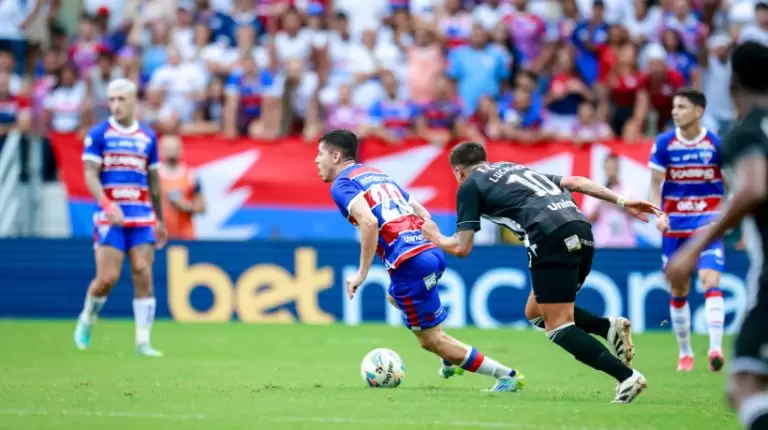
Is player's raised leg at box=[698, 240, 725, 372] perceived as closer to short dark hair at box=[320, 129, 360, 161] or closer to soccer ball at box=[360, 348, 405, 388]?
soccer ball at box=[360, 348, 405, 388]

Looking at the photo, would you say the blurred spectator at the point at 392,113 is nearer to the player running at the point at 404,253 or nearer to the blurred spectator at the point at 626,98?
the blurred spectator at the point at 626,98

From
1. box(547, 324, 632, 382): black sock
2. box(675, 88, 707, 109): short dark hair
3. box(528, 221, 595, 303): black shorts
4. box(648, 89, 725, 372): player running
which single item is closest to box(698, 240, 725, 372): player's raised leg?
box(648, 89, 725, 372): player running

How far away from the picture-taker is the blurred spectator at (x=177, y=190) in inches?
786

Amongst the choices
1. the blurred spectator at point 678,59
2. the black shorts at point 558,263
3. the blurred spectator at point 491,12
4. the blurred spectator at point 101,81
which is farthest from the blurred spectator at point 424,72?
the black shorts at point 558,263

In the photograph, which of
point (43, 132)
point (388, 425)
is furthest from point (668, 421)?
point (43, 132)

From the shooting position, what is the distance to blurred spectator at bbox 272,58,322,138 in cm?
2159

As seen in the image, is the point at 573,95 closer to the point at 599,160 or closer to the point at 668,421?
the point at 599,160

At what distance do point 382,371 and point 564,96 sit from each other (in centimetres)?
1172

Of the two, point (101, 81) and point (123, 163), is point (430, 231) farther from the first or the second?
point (101, 81)

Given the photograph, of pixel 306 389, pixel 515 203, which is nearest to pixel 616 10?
pixel 515 203

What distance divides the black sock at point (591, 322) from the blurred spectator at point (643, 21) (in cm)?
1268

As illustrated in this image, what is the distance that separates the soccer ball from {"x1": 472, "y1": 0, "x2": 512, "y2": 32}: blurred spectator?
42.4 feet

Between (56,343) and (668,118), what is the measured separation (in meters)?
11.2

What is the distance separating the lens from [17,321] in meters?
19.5
